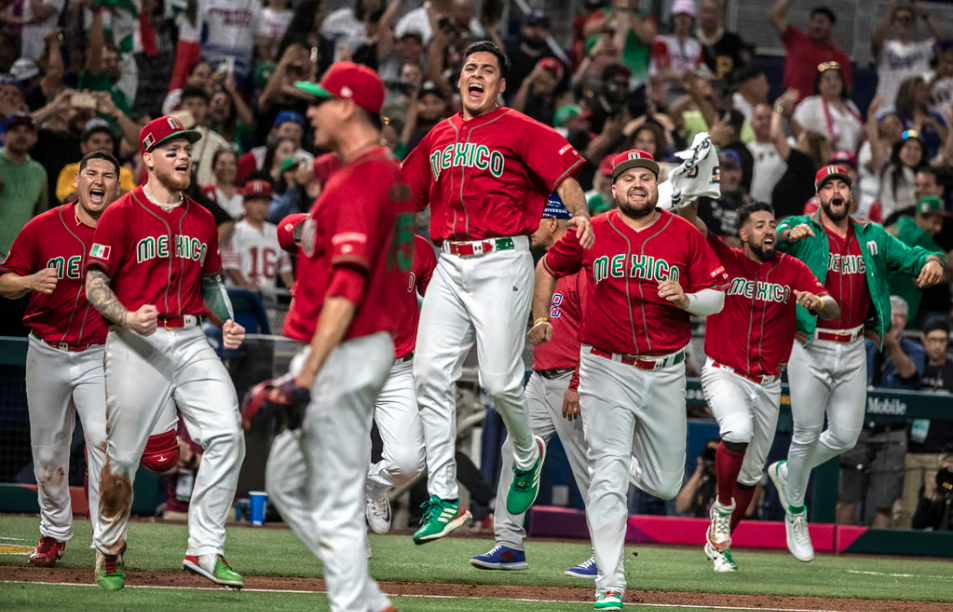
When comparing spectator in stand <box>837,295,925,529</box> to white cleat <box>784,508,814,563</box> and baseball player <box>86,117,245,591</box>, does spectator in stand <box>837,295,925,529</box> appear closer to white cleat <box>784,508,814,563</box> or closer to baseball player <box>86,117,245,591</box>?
white cleat <box>784,508,814,563</box>

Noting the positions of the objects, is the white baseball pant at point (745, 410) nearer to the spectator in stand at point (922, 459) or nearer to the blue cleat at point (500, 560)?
the blue cleat at point (500, 560)

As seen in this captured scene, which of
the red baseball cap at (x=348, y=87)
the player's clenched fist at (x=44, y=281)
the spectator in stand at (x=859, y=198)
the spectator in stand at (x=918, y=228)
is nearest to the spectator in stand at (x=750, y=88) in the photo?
the spectator in stand at (x=859, y=198)

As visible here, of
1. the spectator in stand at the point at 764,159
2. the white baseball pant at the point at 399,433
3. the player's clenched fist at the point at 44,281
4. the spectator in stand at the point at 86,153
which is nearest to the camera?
the player's clenched fist at the point at 44,281

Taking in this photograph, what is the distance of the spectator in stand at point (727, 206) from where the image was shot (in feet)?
43.5

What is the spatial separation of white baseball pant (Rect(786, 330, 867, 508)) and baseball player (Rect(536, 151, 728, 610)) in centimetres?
281

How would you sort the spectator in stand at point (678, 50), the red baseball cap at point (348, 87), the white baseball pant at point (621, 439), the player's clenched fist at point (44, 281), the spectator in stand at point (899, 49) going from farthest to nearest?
1. the spectator in stand at point (899, 49)
2. the spectator in stand at point (678, 50)
3. the player's clenched fist at point (44, 281)
4. the white baseball pant at point (621, 439)
5. the red baseball cap at point (348, 87)

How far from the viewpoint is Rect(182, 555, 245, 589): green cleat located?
6.51 meters

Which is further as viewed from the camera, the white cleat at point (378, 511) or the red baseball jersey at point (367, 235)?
the white cleat at point (378, 511)

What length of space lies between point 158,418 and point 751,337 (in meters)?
4.76

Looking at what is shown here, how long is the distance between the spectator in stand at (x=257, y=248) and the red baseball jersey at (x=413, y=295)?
428 centimetres

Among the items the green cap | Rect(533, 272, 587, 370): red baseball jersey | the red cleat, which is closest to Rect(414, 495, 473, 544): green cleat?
Rect(533, 272, 587, 370): red baseball jersey

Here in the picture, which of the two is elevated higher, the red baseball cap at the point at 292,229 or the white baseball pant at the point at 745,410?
the red baseball cap at the point at 292,229

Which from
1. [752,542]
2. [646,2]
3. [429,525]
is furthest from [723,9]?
[429,525]

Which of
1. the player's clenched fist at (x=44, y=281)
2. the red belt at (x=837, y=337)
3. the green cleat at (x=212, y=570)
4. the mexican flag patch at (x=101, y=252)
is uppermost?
the mexican flag patch at (x=101, y=252)
